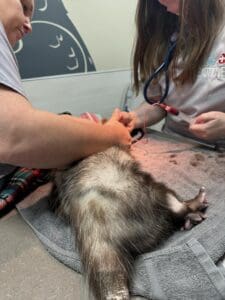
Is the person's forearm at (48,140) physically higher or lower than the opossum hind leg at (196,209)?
higher

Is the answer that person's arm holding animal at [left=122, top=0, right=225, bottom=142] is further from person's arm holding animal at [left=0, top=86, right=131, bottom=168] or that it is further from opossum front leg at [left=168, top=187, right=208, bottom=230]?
person's arm holding animal at [left=0, top=86, right=131, bottom=168]

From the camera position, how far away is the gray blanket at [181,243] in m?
0.58

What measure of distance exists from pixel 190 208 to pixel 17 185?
1.49ft

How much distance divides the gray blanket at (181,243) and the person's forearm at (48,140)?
155mm

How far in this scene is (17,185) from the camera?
3.02ft

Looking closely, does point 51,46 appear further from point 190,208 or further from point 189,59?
point 190,208

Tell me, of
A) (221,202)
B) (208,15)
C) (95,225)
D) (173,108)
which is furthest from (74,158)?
(208,15)

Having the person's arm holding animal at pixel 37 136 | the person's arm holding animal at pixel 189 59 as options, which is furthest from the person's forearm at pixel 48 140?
the person's arm holding animal at pixel 189 59

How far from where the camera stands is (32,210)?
0.86 meters

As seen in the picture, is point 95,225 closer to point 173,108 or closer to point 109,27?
point 173,108

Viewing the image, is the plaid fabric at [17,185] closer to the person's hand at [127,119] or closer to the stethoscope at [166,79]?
the person's hand at [127,119]

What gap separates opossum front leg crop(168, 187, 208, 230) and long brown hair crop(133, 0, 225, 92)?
1.57 ft

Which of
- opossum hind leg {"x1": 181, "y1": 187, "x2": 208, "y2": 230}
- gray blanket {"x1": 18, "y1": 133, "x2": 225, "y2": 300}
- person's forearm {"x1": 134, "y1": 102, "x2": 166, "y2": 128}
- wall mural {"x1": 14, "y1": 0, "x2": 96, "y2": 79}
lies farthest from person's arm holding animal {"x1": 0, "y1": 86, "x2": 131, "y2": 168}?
wall mural {"x1": 14, "y1": 0, "x2": 96, "y2": 79}

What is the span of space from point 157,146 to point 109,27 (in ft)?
3.35
